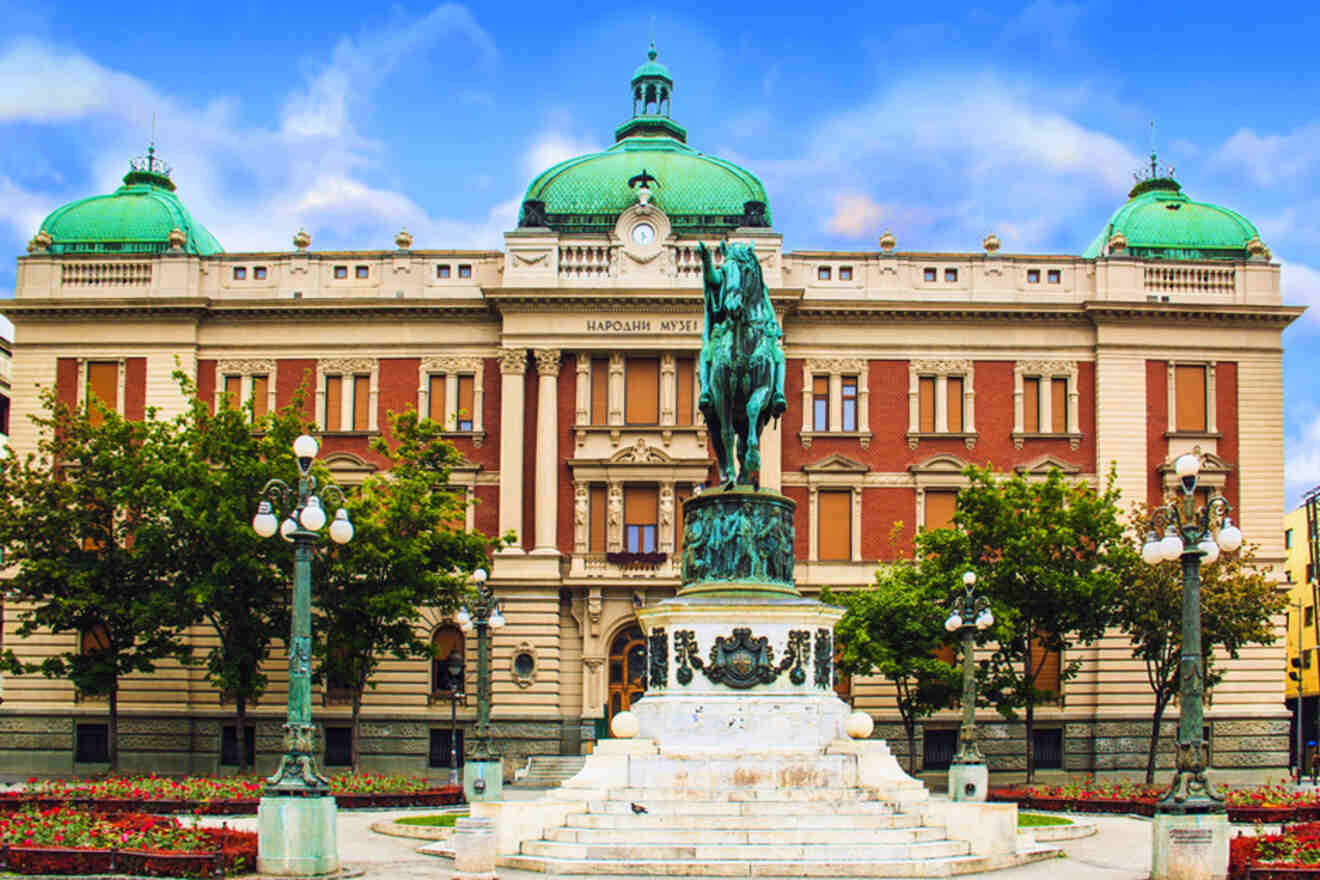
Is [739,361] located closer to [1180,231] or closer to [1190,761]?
[1190,761]

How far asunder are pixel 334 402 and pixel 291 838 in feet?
115

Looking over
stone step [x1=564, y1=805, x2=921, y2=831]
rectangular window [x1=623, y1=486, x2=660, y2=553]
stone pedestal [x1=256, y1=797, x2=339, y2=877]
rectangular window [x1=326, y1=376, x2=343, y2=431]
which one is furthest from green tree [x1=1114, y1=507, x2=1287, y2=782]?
stone pedestal [x1=256, y1=797, x2=339, y2=877]

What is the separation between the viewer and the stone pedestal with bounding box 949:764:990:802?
33.0 metres

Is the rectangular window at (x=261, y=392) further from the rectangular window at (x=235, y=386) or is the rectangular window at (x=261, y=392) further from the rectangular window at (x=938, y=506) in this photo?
the rectangular window at (x=938, y=506)

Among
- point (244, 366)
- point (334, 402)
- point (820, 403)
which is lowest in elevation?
point (334, 402)

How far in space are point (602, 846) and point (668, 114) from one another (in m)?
43.7

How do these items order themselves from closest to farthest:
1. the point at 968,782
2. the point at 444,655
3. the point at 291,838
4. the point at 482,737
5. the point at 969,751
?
the point at 291,838 < the point at 968,782 < the point at 969,751 < the point at 482,737 < the point at 444,655

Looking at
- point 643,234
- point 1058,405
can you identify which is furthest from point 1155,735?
point 643,234

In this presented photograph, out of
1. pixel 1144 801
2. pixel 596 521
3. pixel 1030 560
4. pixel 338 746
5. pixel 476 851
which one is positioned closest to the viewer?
pixel 476 851

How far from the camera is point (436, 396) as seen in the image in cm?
5591

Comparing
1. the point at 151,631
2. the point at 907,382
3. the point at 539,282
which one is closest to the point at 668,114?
the point at 539,282

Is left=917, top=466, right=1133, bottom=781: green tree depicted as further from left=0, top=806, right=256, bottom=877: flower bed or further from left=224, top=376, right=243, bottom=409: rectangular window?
left=0, top=806, right=256, bottom=877: flower bed

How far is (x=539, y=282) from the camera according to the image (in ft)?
180

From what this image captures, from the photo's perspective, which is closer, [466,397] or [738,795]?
[738,795]
